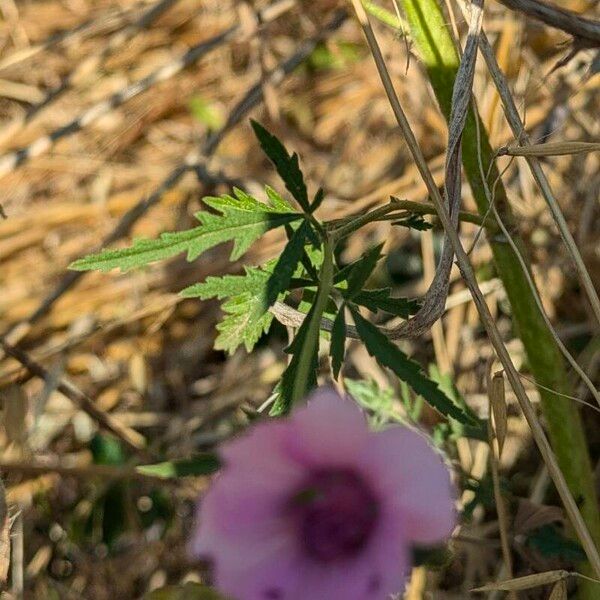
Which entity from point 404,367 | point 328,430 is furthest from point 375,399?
point 328,430

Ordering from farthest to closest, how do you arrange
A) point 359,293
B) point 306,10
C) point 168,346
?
point 306,10, point 168,346, point 359,293

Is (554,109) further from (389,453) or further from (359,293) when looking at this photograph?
(389,453)

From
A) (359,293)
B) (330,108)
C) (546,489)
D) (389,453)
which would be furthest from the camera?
(330,108)

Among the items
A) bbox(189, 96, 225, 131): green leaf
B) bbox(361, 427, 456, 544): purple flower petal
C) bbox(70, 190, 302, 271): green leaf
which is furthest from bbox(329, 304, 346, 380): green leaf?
bbox(189, 96, 225, 131): green leaf

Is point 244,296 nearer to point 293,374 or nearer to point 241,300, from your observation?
point 241,300

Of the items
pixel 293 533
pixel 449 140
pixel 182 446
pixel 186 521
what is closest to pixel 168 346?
pixel 182 446

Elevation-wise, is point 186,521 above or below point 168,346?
below

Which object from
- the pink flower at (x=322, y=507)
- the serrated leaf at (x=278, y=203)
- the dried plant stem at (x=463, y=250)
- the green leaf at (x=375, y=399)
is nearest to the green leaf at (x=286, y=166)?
the serrated leaf at (x=278, y=203)

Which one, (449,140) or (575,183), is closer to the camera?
(449,140)
